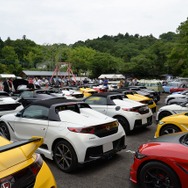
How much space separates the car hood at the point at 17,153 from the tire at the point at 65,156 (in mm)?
2034

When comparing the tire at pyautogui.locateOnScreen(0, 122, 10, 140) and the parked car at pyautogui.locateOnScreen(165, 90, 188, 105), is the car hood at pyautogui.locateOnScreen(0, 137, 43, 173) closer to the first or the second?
the tire at pyautogui.locateOnScreen(0, 122, 10, 140)

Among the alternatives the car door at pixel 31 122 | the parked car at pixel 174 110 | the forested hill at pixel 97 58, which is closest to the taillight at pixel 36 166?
the car door at pixel 31 122

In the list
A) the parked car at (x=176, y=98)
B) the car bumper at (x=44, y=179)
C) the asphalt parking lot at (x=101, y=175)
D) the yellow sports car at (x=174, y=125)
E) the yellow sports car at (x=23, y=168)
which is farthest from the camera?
the parked car at (x=176, y=98)

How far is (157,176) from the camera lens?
375cm

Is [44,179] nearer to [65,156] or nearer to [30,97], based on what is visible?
[65,156]

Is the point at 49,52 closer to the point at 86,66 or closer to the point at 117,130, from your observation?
the point at 86,66

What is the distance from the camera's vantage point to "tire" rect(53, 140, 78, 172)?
189 inches

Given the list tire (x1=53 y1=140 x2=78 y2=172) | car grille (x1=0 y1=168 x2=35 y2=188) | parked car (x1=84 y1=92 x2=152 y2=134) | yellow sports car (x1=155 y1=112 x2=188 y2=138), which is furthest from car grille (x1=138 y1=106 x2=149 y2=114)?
car grille (x1=0 y1=168 x2=35 y2=188)

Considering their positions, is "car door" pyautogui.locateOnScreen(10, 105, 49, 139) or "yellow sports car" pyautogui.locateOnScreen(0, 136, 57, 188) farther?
"car door" pyautogui.locateOnScreen(10, 105, 49, 139)

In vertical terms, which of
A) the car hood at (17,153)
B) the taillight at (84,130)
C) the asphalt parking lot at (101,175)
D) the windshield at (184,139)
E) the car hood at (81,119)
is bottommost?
the asphalt parking lot at (101,175)

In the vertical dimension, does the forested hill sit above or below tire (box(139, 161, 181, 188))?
above

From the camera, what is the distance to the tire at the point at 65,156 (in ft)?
15.8

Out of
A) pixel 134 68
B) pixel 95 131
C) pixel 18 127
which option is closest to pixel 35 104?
pixel 18 127

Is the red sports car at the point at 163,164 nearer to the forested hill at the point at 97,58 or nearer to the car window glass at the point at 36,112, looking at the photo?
the car window glass at the point at 36,112
